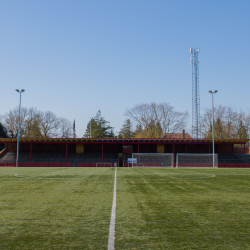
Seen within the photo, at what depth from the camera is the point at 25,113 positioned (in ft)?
227

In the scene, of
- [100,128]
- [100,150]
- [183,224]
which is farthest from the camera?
[100,128]

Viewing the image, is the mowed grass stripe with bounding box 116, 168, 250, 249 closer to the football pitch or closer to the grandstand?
the football pitch

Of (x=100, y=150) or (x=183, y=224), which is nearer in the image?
(x=183, y=224)

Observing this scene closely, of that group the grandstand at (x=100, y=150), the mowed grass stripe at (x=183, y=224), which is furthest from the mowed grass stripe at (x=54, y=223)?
the grandstand at (x=100, y=150)

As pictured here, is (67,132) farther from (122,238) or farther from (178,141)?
(122,238)

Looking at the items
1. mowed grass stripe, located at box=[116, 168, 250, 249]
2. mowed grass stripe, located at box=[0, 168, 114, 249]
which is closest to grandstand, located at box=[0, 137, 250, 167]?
mowed grass stripe, located at box=[116, 168, 250, 249]

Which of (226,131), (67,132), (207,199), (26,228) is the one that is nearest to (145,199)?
(207,199)

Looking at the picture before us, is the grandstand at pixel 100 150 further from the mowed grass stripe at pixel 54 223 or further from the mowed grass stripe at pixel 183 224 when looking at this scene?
the mowed grass stripe at pixel 54 223

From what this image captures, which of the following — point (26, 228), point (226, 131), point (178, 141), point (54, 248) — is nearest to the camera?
point (54, 248)

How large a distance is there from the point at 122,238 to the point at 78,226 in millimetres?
1038

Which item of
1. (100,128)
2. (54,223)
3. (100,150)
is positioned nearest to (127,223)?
(54,223)

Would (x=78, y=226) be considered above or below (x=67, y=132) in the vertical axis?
below

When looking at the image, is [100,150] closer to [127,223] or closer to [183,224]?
[127,223]

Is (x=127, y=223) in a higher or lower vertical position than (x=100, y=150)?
lower
